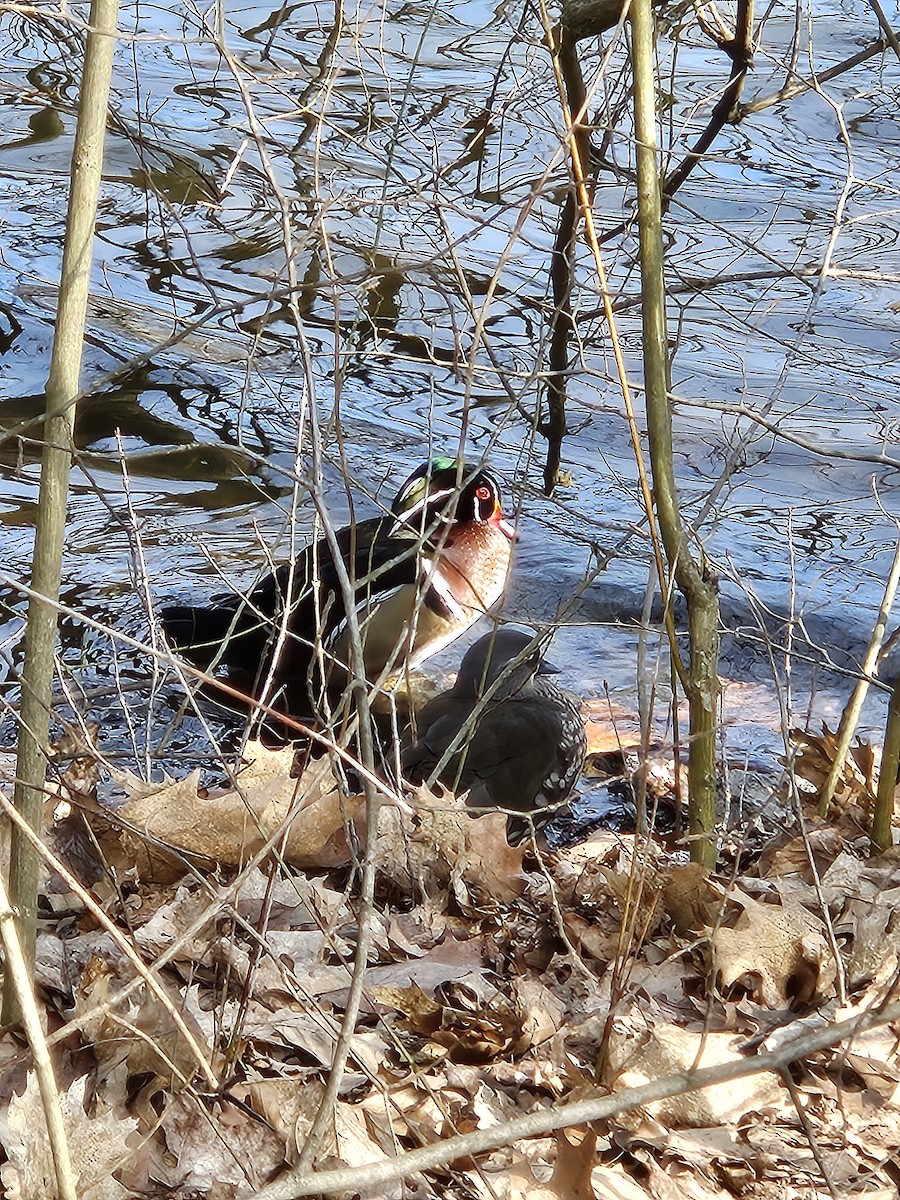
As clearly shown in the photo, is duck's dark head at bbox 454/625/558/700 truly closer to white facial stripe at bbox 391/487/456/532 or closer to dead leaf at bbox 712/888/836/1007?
white facial stripe at bbox 391/487/456/532

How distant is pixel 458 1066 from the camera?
2.90 m

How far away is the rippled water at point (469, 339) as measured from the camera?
21.1 feet

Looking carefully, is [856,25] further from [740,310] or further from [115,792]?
[115,792]

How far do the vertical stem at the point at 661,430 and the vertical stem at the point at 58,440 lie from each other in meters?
1.23

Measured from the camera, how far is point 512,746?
17.3 feet

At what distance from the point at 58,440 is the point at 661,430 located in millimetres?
1431

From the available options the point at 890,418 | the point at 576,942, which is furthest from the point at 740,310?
the point at 576,942

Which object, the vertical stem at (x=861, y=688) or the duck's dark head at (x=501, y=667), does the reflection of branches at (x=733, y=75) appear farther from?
the vertical stem at (x=861, y=688)

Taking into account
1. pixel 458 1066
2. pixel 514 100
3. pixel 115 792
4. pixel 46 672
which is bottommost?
pixel 115 792

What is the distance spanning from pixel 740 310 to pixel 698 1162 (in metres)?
7.64

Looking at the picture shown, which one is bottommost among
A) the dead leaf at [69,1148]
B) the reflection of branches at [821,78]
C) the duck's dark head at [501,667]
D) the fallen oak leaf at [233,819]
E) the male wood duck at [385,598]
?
the male wood duck at [385,598]

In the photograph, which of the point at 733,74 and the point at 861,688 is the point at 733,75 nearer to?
the point at 733,74

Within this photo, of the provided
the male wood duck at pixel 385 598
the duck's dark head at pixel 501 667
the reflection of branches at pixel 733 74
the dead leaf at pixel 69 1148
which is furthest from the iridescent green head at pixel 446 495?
the dead leaf at pixel 69 1148

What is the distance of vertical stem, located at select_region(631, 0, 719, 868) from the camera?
125 inches
